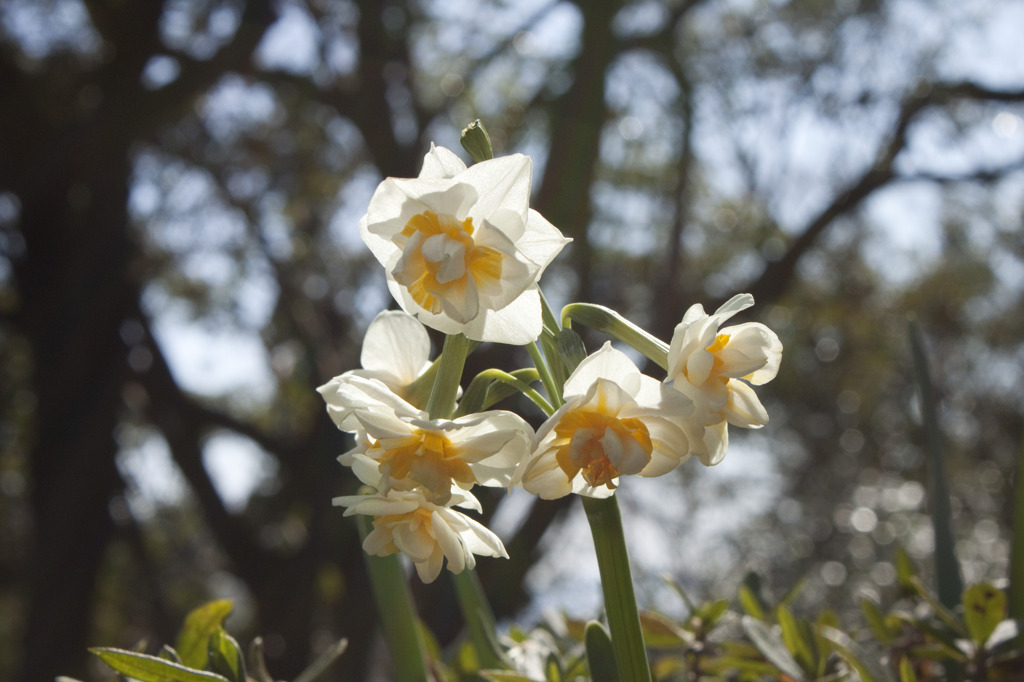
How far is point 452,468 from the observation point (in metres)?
0.55

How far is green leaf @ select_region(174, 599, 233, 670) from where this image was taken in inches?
29.9

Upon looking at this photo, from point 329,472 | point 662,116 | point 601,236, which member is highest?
point 662,116

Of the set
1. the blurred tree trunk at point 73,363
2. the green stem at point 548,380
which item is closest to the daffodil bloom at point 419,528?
the green stem at point 548,380

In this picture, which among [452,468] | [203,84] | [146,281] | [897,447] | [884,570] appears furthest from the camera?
[897,447]

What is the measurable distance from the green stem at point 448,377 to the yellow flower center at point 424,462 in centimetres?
4

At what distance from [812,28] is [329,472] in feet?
14.9

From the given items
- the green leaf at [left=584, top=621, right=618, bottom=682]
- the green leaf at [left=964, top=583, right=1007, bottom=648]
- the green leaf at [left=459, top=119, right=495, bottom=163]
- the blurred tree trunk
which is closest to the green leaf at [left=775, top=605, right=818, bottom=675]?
the green leaf at [left=964, top=583, right=1007, bottom=648]

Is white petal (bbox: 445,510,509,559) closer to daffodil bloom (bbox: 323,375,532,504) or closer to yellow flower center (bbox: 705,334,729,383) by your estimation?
daffodil bloom (bbox: 323,375,532,504)

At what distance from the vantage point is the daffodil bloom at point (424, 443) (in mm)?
531

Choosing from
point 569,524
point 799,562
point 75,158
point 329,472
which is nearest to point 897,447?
point 799,562

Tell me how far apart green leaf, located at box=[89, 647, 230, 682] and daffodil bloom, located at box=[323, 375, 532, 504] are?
8.0 inches

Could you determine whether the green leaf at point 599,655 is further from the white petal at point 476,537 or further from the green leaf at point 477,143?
the green leaf at point 477,143

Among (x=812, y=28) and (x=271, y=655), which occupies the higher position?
(x=812, y=28)

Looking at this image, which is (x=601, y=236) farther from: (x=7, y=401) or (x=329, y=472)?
(x=7, y=401)
